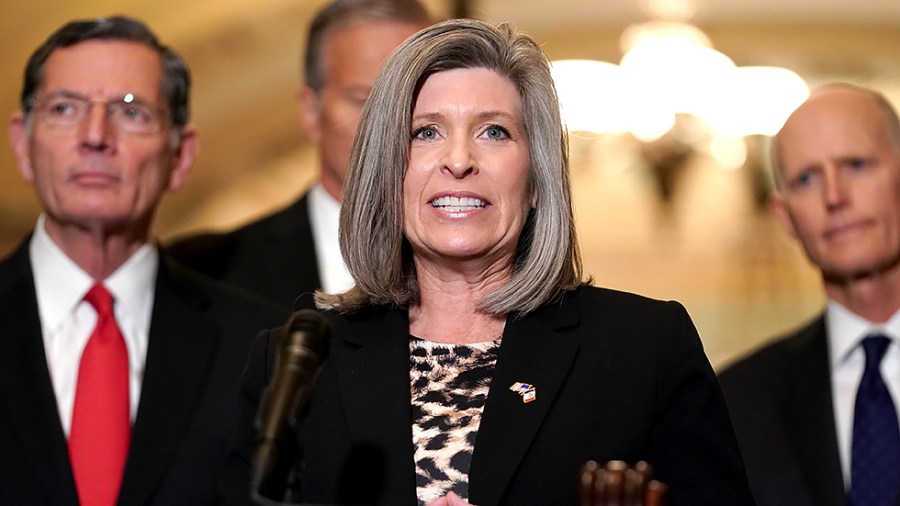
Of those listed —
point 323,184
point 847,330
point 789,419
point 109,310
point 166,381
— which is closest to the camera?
point 166,381

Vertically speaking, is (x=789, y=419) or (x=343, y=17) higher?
(x=343, y=17)

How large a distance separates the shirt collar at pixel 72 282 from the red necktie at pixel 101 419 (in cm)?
9

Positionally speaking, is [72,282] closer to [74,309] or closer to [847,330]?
[74,309]

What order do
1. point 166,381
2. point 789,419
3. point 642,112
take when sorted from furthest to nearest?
point 642,112
point 789,419
point 166,381

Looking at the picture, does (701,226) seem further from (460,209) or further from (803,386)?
(460,209)

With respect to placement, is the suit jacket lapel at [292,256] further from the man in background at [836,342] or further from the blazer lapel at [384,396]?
the blazer lapel at [384,396]

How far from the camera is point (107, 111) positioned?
3.70 meters

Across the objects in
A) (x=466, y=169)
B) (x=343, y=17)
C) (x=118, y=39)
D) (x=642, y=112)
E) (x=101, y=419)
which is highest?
(x=642, y=112)

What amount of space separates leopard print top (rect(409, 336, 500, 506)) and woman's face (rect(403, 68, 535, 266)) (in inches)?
7.2

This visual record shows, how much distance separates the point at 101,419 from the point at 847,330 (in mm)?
1863

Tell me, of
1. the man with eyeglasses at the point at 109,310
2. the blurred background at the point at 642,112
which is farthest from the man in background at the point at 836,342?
the blurred background at the point at 642,112

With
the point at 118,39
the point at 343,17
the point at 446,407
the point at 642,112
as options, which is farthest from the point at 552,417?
the point at 642,112

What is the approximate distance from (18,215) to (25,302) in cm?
Answer: 806

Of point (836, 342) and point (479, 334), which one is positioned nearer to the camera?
point (479, 334)
